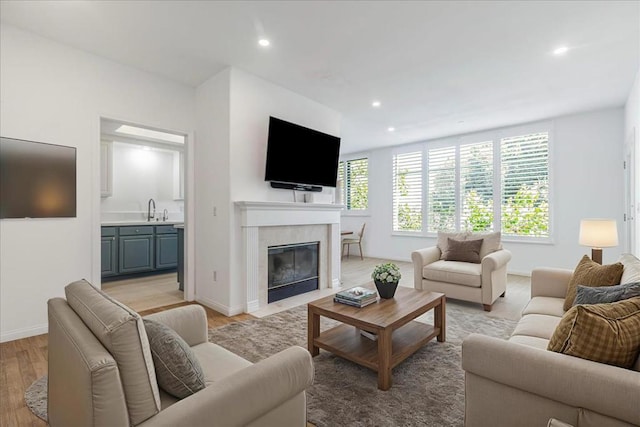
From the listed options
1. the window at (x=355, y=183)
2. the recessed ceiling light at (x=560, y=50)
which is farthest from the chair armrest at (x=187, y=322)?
the window at (x=355, y=183)

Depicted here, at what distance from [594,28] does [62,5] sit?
447 cm

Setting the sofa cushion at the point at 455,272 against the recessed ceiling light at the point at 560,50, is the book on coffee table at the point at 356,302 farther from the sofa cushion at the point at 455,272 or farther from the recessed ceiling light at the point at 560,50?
the recessed ceiling light at the point at 560,50

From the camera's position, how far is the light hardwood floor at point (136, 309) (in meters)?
1.93

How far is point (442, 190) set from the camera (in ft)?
21.7

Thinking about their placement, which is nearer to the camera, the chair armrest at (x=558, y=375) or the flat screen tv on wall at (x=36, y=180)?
the chair armrest at (x=558, y=375)

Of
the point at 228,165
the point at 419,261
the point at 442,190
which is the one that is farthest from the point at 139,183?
the point at 442,190

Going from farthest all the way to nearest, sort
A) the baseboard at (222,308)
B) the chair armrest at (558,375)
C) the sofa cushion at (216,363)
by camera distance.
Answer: the baseboard at (222,308) → the sofa cushion at (216,363) → the chair armrest at (558,375)

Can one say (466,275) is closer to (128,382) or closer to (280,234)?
Result: (280,234)

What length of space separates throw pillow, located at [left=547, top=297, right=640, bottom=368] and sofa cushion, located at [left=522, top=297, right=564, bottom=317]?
102 centimetres

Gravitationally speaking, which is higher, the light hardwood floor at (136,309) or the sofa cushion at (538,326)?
the sofa cushion at (538,326)

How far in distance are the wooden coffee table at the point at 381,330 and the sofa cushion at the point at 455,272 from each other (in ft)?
3.84

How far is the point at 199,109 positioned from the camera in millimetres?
4062

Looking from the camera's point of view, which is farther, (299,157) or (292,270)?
(292,270)

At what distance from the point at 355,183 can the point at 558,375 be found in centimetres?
712
